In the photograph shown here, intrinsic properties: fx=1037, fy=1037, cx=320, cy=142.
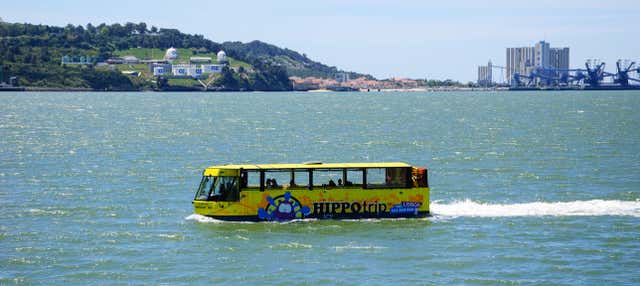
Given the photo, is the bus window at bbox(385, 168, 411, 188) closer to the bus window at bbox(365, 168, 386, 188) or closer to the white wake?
the bus window at bbox(365, 168, 386, 188)

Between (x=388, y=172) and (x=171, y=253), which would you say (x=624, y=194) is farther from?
(x=171, y=253)

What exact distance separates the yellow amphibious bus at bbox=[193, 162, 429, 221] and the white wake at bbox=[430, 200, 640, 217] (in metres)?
1.92

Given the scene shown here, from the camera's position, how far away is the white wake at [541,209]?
127ft

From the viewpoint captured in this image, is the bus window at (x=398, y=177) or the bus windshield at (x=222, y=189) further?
the bus window at (x=398, y=177)

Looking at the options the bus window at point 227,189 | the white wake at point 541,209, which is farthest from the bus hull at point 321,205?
the white wake at point 541,209

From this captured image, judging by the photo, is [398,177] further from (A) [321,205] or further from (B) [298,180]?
(B) [298,180]

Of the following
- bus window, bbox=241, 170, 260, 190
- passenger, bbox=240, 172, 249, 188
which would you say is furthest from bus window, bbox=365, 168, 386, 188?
passenger, bbox=240, 172, 249, 188

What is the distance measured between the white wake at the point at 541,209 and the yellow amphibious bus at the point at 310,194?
1.92 metres

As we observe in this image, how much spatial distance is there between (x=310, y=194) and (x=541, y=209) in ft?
30.5

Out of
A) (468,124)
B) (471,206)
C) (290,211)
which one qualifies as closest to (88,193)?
(290,211)

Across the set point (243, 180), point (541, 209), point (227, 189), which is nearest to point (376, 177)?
point (243, 180)

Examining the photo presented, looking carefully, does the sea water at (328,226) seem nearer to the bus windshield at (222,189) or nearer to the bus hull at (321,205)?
the bus hull at (321,205)

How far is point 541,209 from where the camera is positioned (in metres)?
39.7

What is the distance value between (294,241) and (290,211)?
3314mm
